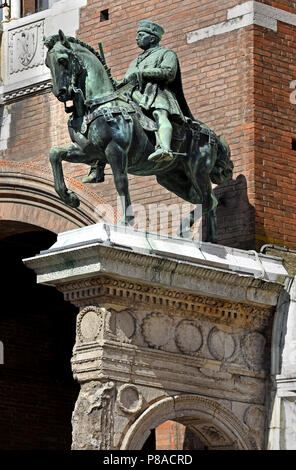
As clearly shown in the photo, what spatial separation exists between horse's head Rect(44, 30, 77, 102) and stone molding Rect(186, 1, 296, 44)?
1951mm

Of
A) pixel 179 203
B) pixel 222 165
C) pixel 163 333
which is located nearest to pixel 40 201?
pixel 179 203

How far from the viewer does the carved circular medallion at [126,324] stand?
10609 mm

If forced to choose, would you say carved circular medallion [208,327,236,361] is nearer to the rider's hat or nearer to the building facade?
the building facade

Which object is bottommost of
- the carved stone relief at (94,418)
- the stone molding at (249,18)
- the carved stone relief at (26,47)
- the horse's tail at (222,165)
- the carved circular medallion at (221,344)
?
the carved stone relief at (94,418)

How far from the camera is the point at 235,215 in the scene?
12.3m

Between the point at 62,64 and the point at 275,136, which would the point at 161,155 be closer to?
the point at 62,64

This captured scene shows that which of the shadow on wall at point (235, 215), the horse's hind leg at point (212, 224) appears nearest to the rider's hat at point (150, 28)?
the horse's hind leg at point (212, 224)

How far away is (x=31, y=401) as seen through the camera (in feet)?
52.4

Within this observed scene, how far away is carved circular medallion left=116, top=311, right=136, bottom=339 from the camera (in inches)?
418

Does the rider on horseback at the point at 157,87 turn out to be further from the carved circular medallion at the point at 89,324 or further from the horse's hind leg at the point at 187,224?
the carved circular medallion at the point at 89,324

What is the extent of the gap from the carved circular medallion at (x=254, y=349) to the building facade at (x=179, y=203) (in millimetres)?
13

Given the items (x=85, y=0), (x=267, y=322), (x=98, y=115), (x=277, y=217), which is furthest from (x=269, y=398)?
(x=85, y=0)

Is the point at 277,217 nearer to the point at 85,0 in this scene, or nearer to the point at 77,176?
the point at 77,176

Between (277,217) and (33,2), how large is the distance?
12.6 feet
